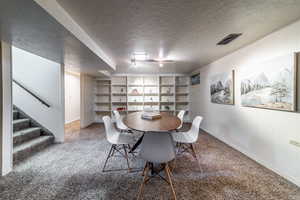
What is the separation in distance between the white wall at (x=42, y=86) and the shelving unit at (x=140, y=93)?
7.77 ft

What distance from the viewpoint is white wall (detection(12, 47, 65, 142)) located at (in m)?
3.12

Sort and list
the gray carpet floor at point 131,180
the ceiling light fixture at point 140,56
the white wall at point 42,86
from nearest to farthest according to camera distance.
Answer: the gray carpet floor at point 131,180, the ceiling light fixture at point 140,56, the white wall at point 42,86

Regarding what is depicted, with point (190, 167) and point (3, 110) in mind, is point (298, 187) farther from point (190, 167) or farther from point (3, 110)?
point (3, 110)

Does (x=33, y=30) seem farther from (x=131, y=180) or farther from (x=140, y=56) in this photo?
(x=131, y=180)

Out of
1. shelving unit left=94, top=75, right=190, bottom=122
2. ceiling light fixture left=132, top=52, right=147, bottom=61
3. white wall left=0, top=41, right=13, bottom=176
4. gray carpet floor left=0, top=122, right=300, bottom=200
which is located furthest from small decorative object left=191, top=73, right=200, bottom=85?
white wall left=0, top=41, right=13, bottom=176

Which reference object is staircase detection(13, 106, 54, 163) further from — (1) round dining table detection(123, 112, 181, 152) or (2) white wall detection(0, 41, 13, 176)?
(1) round dining table detection(123, 112, 181, 152)

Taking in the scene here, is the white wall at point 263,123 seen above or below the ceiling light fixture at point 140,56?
below

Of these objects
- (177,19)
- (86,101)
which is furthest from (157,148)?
(86,101)

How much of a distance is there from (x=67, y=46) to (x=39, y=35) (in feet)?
1.31

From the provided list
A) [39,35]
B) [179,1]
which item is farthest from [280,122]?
[39,35]

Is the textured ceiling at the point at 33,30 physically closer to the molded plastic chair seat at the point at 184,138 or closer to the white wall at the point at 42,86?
the white wall at the point at 42,86

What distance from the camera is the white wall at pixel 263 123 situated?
5.61 ft

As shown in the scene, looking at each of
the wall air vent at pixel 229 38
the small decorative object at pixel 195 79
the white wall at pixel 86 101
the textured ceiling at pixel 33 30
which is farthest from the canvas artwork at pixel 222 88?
the white wall at pixel 86 101

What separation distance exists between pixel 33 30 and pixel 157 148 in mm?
2165
